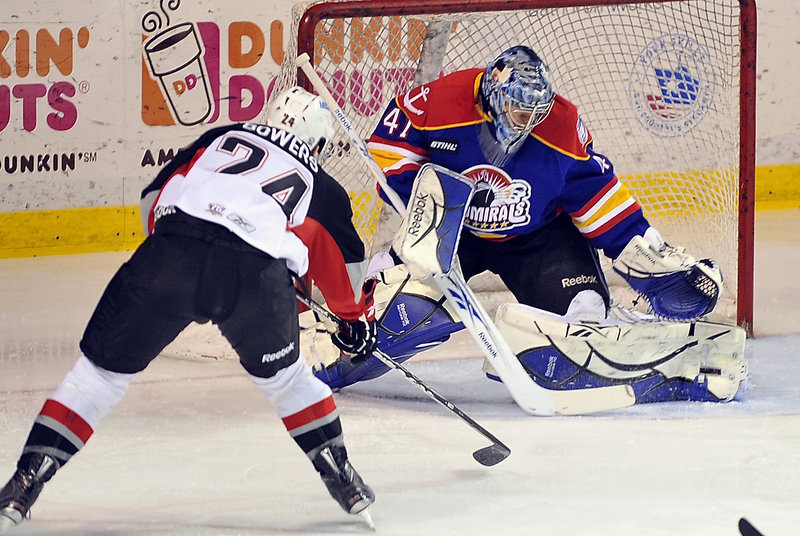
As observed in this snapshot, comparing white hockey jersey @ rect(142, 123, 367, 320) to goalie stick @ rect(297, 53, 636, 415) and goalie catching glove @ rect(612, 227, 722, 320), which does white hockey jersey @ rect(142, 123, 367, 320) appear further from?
goalie catching glove @ rect(612, 227, 722, 320)

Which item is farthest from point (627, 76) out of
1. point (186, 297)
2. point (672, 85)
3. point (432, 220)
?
point (186, 297)

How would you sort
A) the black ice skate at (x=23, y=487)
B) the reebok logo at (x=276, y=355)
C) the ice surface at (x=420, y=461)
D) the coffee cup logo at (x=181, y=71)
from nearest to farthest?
the black ice skate at (x=23, y=487) < the reebok logo at (x=276, y=355) < the ice surface at (x=420, y=461) < the coffee cup logo at (x=181, y=71)

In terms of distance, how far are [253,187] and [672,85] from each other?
2.40 m

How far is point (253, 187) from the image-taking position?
2.44 meters

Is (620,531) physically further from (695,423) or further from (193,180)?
(193,180)

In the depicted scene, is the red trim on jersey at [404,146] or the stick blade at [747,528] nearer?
the stick blade at [747,528]

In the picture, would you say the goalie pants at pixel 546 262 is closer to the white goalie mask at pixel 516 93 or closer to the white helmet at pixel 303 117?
the white goalie mask at pixel 516 93

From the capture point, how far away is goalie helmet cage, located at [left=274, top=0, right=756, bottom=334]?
13.2 feet

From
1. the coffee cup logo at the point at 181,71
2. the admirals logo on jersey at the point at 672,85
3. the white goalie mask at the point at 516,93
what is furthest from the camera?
the coffee cup logo at the point at 181,71

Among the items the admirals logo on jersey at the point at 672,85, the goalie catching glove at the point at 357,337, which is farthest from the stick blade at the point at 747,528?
the admirals logo on jersey at the point at 672,85

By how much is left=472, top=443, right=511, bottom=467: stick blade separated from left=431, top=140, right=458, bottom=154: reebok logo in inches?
30.9

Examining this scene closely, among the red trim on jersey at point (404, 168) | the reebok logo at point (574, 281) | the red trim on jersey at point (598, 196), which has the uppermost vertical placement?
the red trim on jersey at point (404, 168)

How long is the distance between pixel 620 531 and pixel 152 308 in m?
0.99

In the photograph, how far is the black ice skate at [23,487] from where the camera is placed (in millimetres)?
2357
